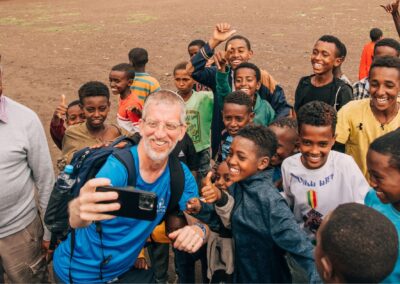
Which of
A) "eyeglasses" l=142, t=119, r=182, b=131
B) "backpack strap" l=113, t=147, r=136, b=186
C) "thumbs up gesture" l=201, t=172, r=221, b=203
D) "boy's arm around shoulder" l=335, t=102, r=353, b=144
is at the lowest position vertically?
"thumbs up gesture" l=201, t=172, r=221, b=203

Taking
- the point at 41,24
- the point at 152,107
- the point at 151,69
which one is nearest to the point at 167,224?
the point at 152,107

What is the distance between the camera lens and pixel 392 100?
345cm

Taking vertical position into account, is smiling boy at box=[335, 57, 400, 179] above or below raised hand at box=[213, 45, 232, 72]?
below

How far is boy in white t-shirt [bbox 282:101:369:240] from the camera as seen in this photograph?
9.88ft

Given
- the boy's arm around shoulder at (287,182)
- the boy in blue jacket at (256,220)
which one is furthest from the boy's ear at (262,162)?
the boy's arm around shoulder at (287,182)

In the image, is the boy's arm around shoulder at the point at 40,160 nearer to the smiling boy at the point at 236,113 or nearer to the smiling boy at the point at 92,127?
the smiling boy at the point at 92,127

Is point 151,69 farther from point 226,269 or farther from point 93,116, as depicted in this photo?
point 226,269

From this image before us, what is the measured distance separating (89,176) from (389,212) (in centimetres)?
169

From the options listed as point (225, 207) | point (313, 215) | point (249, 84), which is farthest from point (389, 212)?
point (249, 84)

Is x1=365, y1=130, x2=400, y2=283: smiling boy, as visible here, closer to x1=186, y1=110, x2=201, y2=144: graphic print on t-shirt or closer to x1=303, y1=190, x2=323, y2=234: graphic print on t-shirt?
x1=303, y1=190, x2=323, y2=234: graphic print on t-shirt

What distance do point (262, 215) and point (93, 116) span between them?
1.85 m

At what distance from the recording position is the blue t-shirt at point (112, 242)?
7.97 feet

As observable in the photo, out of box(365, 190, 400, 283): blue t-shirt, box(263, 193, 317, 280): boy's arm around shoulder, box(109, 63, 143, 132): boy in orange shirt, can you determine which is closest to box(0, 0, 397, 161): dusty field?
box(109, 63, 143, 132): boy in orange shirt

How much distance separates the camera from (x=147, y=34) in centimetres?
1540
